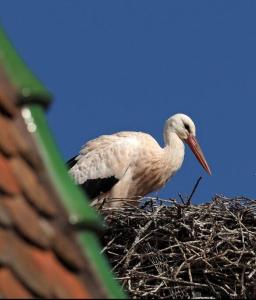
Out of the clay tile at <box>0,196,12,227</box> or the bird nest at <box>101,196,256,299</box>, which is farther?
the bird nest at <box>101,196,256,299</box>

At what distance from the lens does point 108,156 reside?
1161 centimetres

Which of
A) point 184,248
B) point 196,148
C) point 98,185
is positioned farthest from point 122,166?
point 184,248

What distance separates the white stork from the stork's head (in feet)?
1.59

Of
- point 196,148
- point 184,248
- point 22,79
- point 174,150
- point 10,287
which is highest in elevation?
point 196,148

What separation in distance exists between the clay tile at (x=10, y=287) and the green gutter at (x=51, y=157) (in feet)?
0.47

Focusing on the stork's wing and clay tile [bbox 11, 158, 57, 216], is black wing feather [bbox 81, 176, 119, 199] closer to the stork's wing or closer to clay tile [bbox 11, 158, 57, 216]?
the stork's wing

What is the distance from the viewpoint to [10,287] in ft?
7.55

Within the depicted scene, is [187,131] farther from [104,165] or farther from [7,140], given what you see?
[7,140]

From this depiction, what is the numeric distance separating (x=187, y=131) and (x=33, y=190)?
10180 millimetres

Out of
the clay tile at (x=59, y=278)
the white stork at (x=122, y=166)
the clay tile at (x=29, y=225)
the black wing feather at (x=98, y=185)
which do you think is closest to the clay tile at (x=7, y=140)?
the clay tile at (x=29, y=225)

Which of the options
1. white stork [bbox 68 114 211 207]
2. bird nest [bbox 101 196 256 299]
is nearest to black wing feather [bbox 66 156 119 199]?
white stork [bbox 68 114 211 207]

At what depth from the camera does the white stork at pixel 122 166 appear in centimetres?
1158

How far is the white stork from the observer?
11578 mm

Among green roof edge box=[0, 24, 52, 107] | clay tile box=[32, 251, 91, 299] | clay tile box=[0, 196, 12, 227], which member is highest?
green roof edge box=[0, 24, 52, 107]
